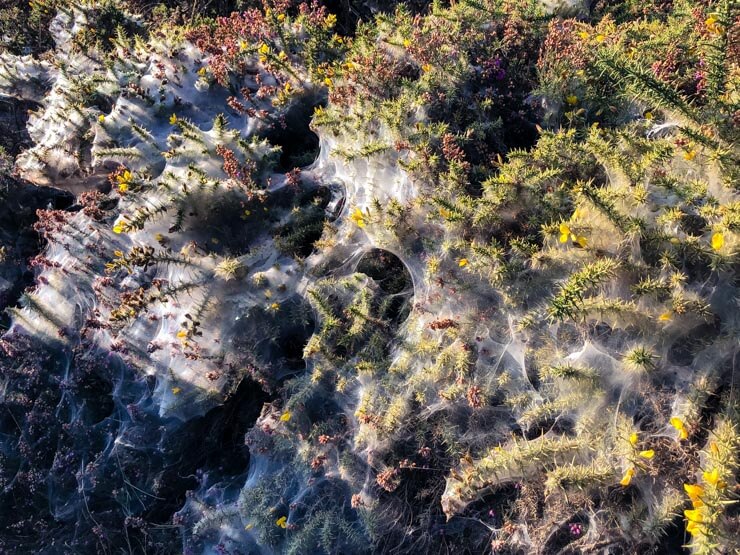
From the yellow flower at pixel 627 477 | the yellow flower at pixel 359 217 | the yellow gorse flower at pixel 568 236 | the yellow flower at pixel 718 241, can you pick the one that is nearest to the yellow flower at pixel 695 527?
the yellow flower at pixel 627 477

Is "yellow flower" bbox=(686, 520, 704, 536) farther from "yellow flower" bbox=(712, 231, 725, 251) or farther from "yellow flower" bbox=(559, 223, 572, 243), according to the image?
"yellow flower" bbox=(559, 223, 572, 243)

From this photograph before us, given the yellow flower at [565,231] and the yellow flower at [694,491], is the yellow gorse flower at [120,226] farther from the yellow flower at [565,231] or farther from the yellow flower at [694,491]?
the yellow flower at [694,491]

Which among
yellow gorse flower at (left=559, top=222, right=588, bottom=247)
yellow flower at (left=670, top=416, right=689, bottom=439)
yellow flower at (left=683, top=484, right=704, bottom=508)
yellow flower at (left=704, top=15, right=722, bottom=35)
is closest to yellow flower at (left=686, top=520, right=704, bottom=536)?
yellow flower at (left=683, top=484, right=704, bottom=508)

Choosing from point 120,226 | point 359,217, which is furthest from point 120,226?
point 359,217

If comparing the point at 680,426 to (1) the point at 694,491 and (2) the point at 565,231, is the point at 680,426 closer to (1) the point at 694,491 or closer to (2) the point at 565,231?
(1) the point at 694,491

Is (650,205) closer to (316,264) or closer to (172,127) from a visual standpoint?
(316,264)

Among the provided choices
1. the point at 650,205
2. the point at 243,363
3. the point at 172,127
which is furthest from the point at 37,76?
the point at 650,205
